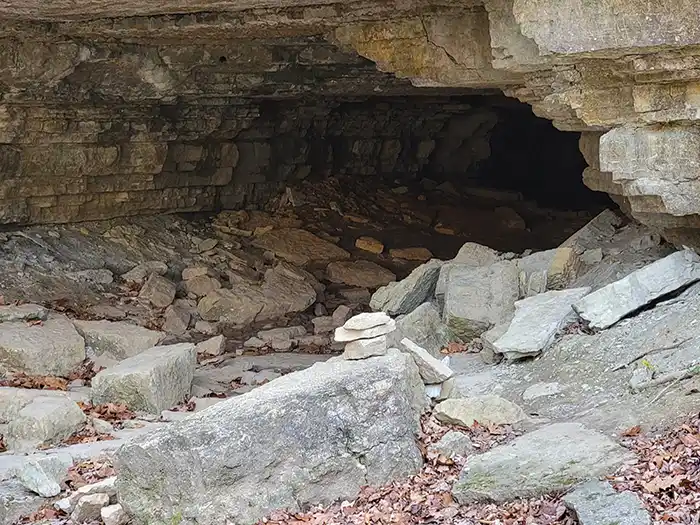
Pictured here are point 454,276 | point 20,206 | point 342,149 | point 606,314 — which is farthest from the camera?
point 342,149

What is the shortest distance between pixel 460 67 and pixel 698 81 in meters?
2.71

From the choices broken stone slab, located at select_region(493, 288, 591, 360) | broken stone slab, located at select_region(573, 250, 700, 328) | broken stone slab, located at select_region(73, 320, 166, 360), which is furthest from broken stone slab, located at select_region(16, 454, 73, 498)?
broken stone slab, located at select_region(573, 250, 700, 328)

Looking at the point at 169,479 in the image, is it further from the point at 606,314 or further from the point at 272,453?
the point at 606,314

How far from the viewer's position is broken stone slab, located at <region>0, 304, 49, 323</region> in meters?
11.6

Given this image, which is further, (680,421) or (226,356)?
(226,356)

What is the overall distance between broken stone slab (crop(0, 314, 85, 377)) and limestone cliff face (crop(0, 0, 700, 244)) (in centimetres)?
279

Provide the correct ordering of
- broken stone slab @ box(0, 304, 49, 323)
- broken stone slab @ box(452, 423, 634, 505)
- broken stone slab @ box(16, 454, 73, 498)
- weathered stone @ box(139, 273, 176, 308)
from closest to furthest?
broken stone slab @ box(452, 423, 634, 505) → broken stone slab @ box(16, 454, 73, 498) → broken stone slab @ box(0, 304, 49, 323) → weathered stone @ box(139, 273, 176, 308)

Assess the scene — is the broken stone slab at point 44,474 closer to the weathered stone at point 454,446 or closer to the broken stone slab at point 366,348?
the broken stone slab at point 366,348

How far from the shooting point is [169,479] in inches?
228

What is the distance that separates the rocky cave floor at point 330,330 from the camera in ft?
19.9

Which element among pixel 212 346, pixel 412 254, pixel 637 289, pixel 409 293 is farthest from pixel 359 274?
pixel 637 289

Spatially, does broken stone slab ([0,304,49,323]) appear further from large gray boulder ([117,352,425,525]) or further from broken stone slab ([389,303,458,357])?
large gray boulder ([117,352,425,525])

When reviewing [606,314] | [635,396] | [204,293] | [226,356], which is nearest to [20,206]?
[204,293]

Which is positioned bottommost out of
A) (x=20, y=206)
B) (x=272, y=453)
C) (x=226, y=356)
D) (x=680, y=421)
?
(x=226, y=356)
